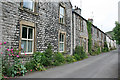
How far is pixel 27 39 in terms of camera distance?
22.3 feet

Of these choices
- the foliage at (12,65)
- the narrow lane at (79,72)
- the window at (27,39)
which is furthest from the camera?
the window at (27,39)

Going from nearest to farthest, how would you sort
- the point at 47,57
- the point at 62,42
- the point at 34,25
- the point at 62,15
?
1. the point at 34,25
2. the point at 47,57
3. the point at 62,42
4. the point at 62,15

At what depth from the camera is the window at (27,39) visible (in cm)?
668

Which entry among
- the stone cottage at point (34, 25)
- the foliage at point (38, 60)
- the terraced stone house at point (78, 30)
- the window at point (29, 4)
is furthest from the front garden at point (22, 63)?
the terraced stone house at point (78, 30)

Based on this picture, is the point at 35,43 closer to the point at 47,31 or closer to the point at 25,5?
the point at 47,31

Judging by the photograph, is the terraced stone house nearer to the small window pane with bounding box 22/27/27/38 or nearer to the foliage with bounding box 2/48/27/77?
the small window pane with bounding box 22/27/27/38

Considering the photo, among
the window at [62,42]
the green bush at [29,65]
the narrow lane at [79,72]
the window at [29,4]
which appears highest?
the window at [29,4]

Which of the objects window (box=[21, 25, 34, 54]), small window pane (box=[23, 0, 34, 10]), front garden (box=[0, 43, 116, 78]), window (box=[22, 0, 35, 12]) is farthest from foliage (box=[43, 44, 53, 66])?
small window pane (box=[23, 0, 34, 10])

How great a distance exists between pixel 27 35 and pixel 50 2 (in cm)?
407

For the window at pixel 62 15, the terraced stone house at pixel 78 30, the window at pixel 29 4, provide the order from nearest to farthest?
1. the window at pixel 29 4
2. the window at pixel 62 15
3. the terraced stone house at pixel 78 30

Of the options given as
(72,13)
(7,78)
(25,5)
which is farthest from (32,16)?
(72,13)

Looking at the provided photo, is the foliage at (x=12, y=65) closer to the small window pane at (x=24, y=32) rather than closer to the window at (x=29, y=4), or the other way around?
the small window pane at (x=24, y=32)

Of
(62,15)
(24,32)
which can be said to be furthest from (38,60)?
(62,15)

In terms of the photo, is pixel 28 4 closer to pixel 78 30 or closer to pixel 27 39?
pixel 27 39
